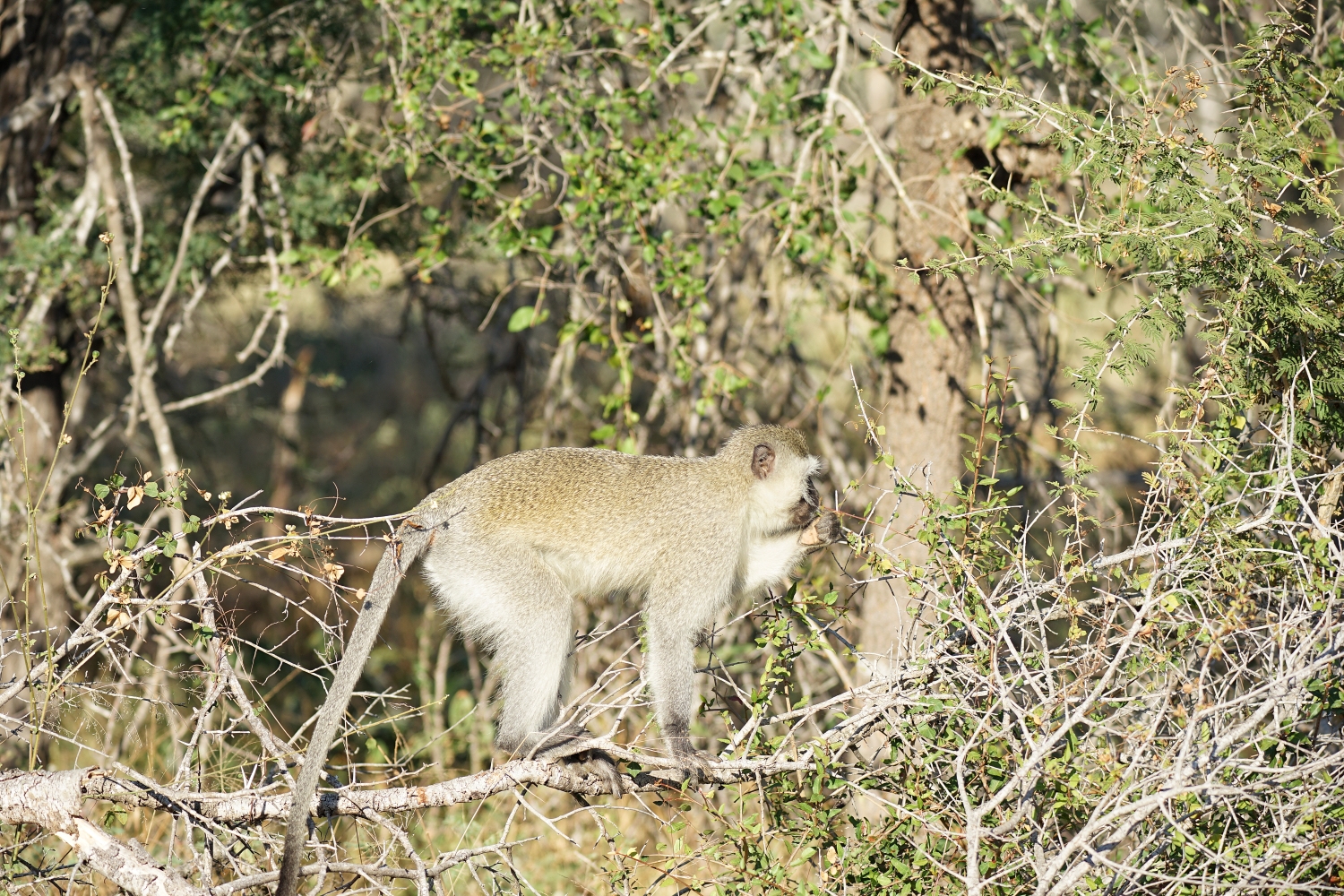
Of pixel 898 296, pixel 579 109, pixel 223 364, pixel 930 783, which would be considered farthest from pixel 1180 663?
pixel 223 364

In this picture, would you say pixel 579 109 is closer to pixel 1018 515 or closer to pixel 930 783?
pixel 930 783

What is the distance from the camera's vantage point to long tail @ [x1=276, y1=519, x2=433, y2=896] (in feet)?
10.5

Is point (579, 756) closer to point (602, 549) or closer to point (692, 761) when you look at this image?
point (692, 761)

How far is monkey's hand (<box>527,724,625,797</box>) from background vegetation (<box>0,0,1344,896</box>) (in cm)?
9

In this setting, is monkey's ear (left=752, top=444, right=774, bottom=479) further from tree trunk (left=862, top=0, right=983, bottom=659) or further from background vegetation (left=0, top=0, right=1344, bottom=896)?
tree trunk (left=862, top=0, right=983, bottom=659)

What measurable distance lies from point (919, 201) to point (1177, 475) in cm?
221

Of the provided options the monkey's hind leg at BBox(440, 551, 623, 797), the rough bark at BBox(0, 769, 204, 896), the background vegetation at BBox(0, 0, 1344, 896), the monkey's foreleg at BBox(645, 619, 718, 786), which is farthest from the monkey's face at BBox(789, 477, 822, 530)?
the rough bark at BBox(0, 769, 204, 896)

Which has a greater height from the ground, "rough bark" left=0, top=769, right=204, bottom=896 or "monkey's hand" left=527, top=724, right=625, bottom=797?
"rough bark" left=0, top=769, right=204, bottom=896

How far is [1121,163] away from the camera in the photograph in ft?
11.2

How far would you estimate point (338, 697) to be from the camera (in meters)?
3.48

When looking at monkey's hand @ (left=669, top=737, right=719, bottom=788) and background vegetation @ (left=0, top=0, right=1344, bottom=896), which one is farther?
monkey's hand @ (left=669, top=737, right=719, bottom=788)

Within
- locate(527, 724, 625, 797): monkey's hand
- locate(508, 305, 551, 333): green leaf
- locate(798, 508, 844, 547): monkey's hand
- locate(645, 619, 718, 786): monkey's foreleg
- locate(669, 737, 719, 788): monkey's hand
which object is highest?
locate(508, 305, 551, 333): green leaf

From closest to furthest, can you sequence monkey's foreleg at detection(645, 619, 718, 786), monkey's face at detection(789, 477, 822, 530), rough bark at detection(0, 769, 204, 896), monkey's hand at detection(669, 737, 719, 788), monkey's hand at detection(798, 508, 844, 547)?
rough bark at detection(0, 769, 204, 896) → monkey's hand at detection(669, 737, 719, 788) → monkey's foreleg at detection(645, 619, 718, 786) → monkey's hand at detection(798, 508, 844, 547) → monkey's face at detection(789, 477, 822, 530)

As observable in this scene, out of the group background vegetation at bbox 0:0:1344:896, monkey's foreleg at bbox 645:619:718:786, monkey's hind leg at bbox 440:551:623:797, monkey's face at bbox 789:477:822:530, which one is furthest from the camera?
monkey's face at bbox 789:477:822:530
